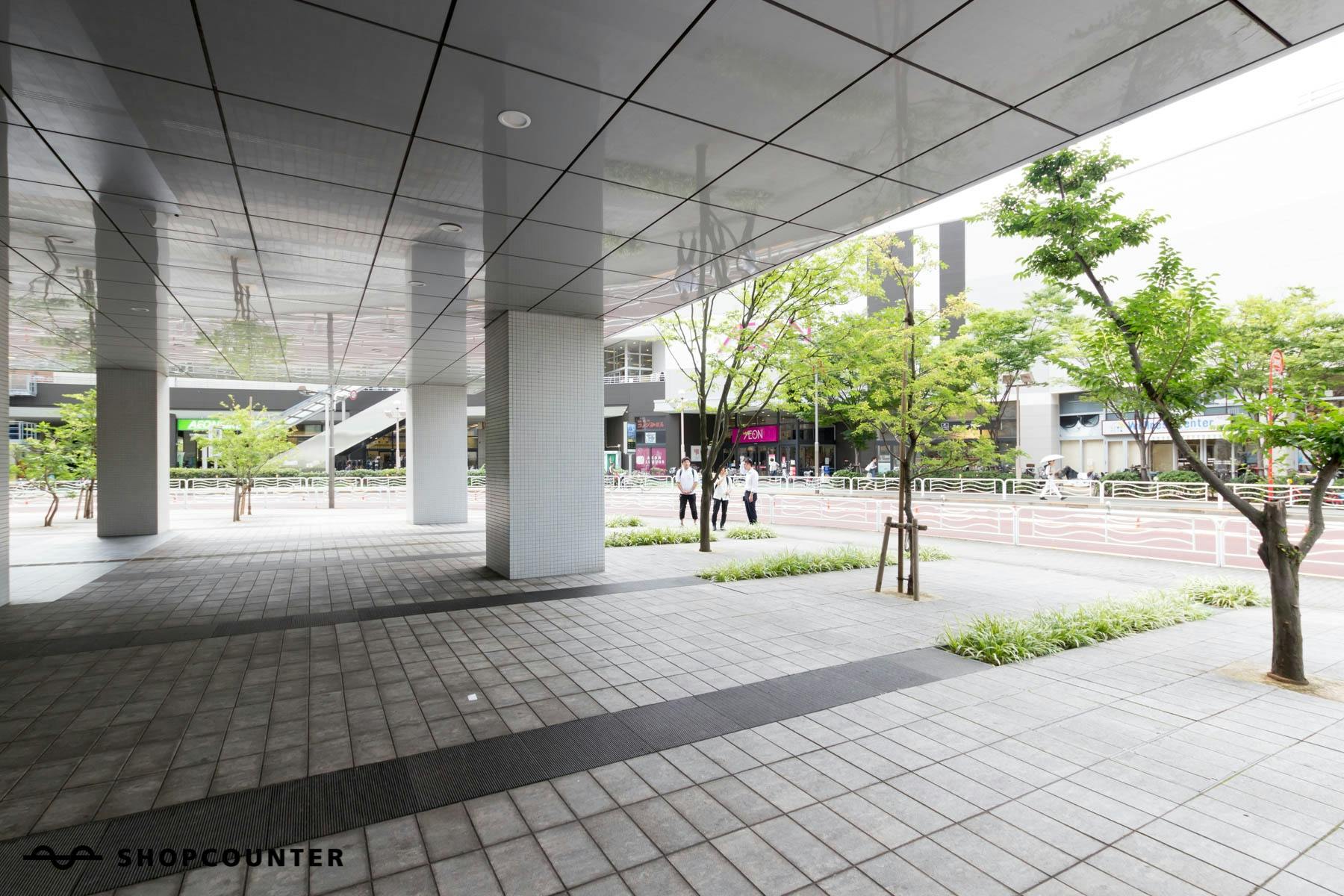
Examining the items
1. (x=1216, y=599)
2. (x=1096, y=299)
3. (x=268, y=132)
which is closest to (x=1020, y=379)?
(x=1216, y=599)

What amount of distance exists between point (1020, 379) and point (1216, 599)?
27343 millimetres

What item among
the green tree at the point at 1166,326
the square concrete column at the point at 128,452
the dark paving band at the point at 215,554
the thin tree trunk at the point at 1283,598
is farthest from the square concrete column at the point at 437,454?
the thin tree trunk at the point at 1283,598

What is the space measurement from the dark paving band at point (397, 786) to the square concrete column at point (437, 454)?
1481 cm

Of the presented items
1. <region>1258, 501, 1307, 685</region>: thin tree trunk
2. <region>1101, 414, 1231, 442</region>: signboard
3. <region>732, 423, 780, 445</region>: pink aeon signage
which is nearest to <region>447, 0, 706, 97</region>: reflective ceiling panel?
<region>1258, 501, 1307, 685</region>: thin tree trunk

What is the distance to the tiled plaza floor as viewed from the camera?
9.60 ft

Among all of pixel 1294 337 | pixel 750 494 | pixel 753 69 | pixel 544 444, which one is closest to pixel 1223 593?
pixel 753 69

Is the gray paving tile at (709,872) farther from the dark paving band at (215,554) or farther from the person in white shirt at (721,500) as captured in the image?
the person in white shirt at (721,500)

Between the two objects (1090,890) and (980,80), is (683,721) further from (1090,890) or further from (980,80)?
(980,80)

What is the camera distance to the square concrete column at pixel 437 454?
18094mm

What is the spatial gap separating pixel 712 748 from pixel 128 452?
16.7 metres

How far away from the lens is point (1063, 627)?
21.6 ft

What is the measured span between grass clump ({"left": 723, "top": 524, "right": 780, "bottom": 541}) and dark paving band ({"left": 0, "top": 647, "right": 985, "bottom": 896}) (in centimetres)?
911

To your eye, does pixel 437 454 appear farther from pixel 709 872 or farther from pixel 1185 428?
pixel 1185 428

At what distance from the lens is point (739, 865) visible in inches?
115
